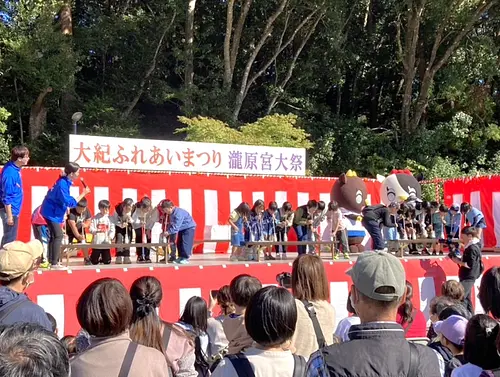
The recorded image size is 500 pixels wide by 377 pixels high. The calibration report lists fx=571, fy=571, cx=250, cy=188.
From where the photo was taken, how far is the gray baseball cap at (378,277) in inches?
80.9

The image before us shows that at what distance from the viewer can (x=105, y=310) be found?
2473 millimetres

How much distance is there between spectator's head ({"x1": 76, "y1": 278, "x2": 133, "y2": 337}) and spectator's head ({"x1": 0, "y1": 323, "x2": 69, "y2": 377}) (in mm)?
1134

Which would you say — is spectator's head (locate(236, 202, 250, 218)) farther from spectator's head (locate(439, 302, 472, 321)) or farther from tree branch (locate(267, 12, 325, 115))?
tree branch (locate(267, 12, 325, 115))

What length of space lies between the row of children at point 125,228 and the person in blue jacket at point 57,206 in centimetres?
83

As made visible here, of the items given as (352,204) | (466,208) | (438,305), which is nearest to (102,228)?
(352,204)

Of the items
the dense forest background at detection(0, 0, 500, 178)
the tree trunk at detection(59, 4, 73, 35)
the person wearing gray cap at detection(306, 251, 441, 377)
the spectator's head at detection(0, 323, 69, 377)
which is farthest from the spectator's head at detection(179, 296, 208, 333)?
the tree trunk at detection(59, 4, 73, 35)

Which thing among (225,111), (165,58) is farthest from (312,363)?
(165,58)

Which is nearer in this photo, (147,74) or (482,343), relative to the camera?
(482,343)

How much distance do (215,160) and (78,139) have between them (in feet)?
10.7

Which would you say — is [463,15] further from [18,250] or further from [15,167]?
[18,250]

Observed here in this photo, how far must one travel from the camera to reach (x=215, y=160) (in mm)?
13734

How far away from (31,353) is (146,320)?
1.84m

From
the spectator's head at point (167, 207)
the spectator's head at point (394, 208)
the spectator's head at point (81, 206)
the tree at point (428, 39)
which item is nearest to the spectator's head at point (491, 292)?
the spectator's head at point (167, 207)

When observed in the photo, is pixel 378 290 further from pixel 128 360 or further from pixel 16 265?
pixel 16 265
